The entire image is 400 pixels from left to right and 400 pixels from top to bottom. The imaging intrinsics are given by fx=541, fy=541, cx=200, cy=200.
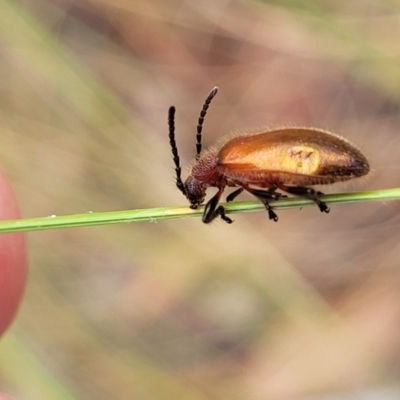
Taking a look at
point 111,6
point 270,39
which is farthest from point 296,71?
point 111,6

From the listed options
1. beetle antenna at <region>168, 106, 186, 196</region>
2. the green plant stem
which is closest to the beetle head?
beetle antenna at <region>168, 106, 186, 196</region>

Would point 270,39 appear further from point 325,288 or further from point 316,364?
point 316,364

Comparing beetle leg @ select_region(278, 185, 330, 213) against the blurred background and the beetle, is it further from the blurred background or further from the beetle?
the blurred background

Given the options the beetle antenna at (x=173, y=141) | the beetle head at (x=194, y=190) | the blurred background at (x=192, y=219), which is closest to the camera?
the beetle antenna at (x=173, y=141)

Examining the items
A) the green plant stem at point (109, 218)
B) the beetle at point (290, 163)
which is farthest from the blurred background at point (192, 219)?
the green plant stem at point (109, 218)

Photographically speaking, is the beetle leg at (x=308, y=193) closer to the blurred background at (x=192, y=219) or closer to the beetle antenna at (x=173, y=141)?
the beetle antenna at (x=173, y=141)

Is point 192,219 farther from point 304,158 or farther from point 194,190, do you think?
point 304,158
